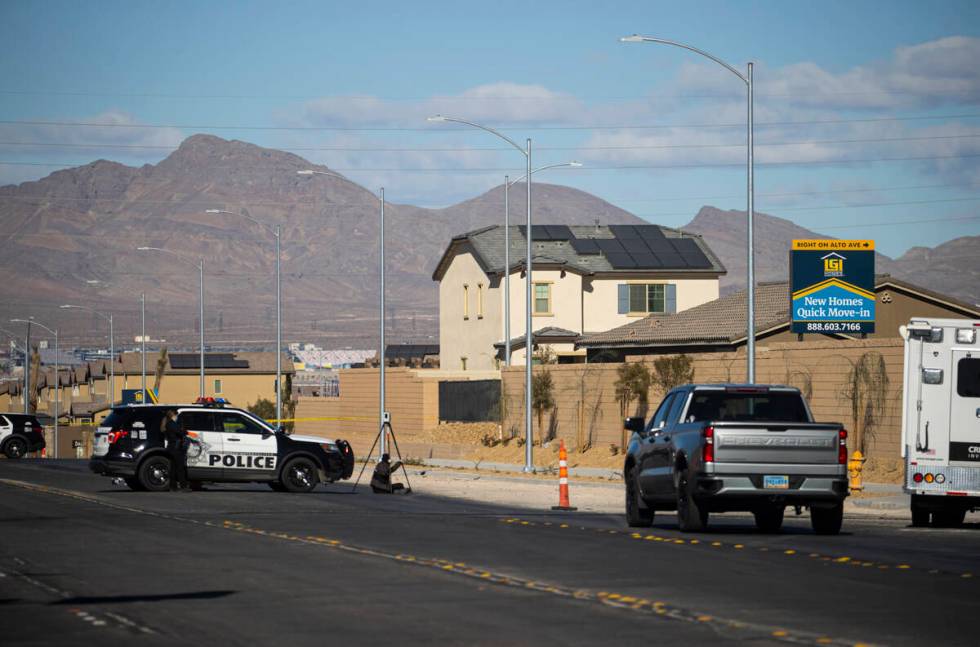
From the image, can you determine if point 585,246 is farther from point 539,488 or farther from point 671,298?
point 539,488

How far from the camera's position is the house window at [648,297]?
76.4 meters

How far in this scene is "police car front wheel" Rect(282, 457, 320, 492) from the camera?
32625 mm

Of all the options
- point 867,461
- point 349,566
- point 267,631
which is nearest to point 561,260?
point 867,461

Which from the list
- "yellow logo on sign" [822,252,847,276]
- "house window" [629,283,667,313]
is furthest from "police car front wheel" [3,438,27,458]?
"yellow logo on sign" [822,252,847,276]

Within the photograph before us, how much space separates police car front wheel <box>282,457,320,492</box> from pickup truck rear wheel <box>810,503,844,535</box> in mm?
14055

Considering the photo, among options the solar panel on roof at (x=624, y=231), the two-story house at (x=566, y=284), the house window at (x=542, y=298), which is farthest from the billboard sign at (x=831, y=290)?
the solar panel on roof at (x=624, y=231)

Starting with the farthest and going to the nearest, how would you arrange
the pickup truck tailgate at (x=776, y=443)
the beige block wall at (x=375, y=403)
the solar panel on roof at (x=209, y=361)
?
the solar panel on roof at (x=209, y=361) → the beige block wall at (x=375, y=403) → the pickup truck tailgate at (x=776, y=443)

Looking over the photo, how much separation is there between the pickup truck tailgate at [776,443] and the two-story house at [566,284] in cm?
5052

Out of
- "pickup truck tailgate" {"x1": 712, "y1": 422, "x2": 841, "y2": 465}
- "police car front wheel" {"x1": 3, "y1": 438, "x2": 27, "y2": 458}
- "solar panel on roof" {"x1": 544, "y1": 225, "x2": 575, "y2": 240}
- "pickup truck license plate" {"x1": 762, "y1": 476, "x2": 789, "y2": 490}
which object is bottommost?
"police car front wheel" {"x1": 3, "y1": 438, "x2": 27, "y2": 458}

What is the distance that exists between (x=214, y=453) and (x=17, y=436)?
30.0m

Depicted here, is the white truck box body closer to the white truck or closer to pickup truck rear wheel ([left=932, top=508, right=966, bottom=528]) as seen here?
the white truck

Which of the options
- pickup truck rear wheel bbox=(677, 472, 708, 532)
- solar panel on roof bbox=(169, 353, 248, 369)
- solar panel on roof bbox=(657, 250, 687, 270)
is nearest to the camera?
pickup truck rear wheel bbox=(677, 472, 708, 532)

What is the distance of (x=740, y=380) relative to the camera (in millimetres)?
39281

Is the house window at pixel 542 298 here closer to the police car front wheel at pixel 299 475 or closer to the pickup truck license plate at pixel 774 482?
the police car front wheel at pixel 299 475
